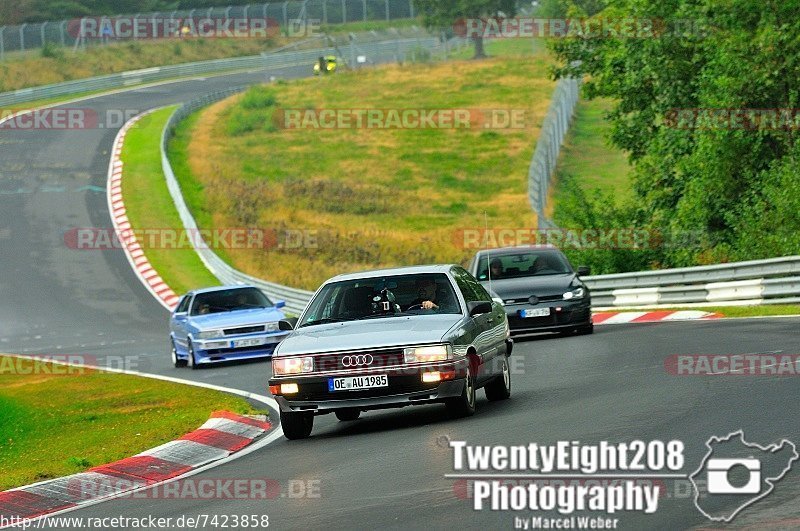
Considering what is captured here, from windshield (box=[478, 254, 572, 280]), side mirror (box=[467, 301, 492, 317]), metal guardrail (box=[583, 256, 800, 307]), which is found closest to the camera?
side mirror (box=[467, 301, 492, 317])

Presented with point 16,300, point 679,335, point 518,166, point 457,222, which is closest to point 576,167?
point 518,166

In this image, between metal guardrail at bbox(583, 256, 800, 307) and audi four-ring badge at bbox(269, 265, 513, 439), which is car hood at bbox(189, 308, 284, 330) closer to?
metal guardrail at bbox(583, 256, 800, 307)

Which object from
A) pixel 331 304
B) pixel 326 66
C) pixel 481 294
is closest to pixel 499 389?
pixel 481 294

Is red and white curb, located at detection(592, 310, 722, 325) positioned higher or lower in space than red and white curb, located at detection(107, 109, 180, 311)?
higher

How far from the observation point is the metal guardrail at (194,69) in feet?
268

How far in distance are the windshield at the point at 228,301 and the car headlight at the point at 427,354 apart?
43.3 ft

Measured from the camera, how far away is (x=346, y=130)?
2992 inches

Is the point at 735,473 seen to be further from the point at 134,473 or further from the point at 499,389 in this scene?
the point at 499,389

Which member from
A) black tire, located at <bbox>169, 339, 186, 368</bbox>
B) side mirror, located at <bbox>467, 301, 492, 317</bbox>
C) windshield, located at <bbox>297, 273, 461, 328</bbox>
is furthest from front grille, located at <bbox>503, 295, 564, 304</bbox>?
side mirror, located at <bbox>467, 301, 492, 317</bbox>

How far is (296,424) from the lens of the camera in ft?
42.8

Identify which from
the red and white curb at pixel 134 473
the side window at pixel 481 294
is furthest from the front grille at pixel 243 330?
the side window at pixel 481 294

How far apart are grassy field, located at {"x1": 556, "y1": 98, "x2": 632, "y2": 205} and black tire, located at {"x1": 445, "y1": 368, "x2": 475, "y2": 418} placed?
37684 millimetres

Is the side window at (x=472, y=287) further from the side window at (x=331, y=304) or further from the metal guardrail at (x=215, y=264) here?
the metal guardrail at (x=215, y=264)

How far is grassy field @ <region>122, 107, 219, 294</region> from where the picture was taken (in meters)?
42.7
